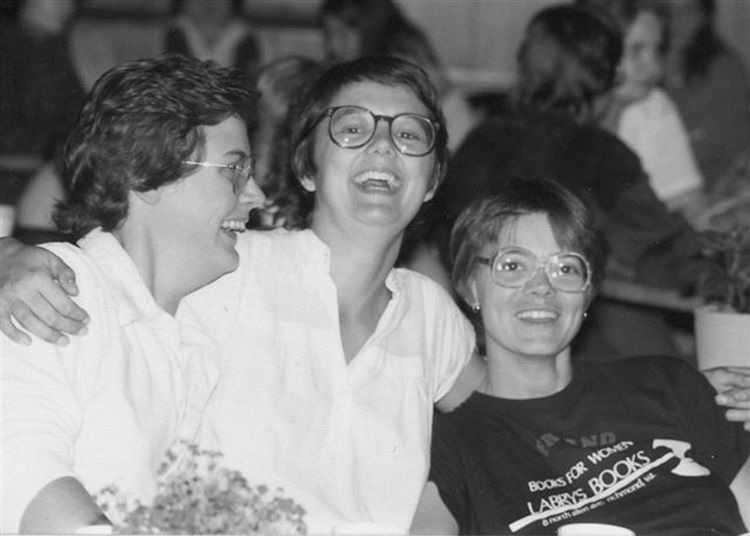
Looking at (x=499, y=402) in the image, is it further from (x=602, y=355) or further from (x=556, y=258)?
(x=602, y=355)

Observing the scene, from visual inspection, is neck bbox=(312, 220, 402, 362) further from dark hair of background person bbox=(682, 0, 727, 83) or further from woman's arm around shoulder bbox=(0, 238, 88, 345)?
dark hair of background person bbox=(682, 0, 727, 83)

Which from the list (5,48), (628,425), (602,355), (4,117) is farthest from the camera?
(4,117)

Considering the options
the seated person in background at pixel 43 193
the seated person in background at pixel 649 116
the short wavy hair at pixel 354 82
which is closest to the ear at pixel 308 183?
the short wavy hair at pixel 354 82

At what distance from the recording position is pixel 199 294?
2.41m

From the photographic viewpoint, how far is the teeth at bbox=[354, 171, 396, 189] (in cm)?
250

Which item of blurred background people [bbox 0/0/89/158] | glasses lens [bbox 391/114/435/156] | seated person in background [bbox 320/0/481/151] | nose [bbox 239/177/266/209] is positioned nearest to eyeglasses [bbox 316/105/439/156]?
glasses lens [bbox 391/114/435/156]

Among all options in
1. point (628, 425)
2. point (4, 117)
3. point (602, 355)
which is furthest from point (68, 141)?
point (4, 117)

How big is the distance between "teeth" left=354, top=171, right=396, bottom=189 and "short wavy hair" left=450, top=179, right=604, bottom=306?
249 millimetres

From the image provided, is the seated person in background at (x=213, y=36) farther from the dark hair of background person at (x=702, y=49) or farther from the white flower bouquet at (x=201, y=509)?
the white flower bouquet at (x=201, y=509)

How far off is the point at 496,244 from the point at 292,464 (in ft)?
1.97

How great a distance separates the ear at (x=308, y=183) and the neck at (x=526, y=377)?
48 cm

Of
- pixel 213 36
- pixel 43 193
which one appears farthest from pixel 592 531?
pixel 213 36

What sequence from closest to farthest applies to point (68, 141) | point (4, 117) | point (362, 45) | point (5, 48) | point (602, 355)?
point (68, 141) → point (602, 355) → point (362, 45) → point (5, 48) → point (4, 117)

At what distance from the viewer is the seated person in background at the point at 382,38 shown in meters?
4.77
